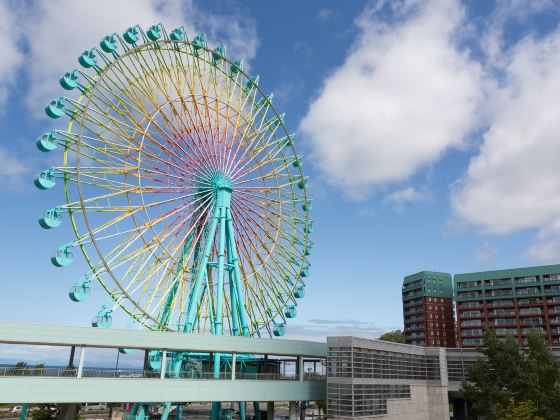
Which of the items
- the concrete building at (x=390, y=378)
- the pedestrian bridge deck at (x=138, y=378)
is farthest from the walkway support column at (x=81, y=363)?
the concrete building at (x=390, y=378)

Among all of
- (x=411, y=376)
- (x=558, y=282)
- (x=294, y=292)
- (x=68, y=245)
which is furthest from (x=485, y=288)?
(x=68, y=245)

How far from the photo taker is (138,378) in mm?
32719

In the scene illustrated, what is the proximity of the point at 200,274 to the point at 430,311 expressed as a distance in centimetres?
8141

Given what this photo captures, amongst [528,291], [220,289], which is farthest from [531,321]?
[220,289]

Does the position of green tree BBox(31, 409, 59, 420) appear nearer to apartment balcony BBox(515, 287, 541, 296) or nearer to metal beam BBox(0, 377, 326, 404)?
metal beam BBox(0, 377, 326, 404)

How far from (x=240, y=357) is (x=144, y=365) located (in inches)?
444

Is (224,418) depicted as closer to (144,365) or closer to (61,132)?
(144,365)

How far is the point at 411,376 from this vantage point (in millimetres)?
51156

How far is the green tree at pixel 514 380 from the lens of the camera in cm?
4066

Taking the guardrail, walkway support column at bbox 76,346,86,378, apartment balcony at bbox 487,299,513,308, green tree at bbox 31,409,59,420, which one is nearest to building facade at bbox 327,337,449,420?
the guardrail

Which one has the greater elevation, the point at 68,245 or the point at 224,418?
the point at 68,245

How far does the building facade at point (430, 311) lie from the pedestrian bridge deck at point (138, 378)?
242 ft

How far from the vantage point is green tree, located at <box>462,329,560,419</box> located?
40656 mm

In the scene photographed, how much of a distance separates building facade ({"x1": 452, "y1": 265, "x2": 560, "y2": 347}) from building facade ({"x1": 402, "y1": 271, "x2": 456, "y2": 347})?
30.8ft
